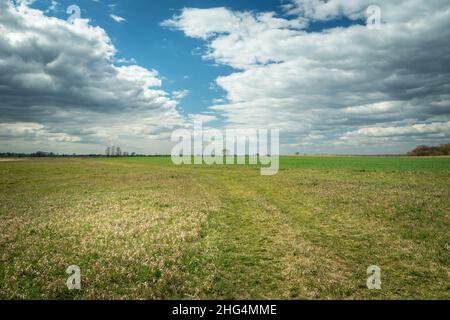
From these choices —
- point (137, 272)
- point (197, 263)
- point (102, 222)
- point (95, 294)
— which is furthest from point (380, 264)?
point (102, 222)

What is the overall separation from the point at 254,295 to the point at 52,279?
699 centimetres

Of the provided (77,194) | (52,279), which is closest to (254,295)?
(52,279)

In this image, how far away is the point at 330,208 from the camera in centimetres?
2295

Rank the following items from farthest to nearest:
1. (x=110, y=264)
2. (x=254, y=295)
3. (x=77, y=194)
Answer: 1. (x=77, y=194)
2. (x=110, y=264)
3. (x=254, y=295)

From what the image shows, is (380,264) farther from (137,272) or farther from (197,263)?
(137,272)

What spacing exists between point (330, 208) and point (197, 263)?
1444 cm

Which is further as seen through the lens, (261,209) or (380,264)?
(261,209)

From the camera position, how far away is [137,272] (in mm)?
10805
